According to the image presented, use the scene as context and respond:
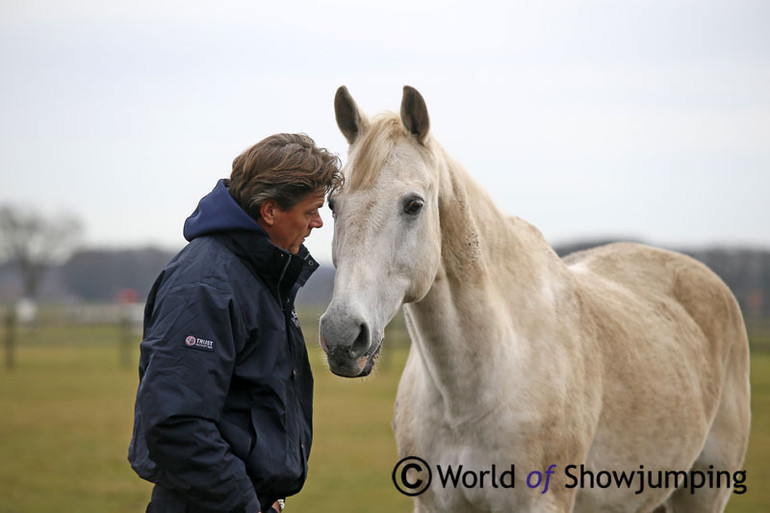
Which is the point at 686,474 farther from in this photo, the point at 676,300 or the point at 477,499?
the point at 477,499

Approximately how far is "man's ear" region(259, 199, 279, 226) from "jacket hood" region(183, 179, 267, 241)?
5 cm

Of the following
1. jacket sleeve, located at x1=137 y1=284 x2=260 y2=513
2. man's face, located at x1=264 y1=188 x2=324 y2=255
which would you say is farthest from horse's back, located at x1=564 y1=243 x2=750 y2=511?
jacket sleeve, located at x1=137 y1=284 x2=260 y2=513

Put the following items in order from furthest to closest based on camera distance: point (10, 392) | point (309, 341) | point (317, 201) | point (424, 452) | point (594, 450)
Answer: point (309, 341)
point (10, 392)
point (594, 450)
point (424, 452)
point (317, 201)

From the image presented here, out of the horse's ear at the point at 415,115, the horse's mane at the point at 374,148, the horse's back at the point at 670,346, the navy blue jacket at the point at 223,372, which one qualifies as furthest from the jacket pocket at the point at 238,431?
the horse's back at the point at 670,346

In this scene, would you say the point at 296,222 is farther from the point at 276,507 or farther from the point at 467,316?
the point at 467,316

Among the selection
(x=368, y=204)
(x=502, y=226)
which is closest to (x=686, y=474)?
(x=502, y=226)

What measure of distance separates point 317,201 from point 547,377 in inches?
60.2

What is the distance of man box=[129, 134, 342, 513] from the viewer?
195 cm

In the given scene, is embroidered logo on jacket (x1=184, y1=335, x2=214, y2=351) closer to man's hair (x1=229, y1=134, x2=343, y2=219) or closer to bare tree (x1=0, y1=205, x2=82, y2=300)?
man's hair (x1=229, y1=134, x2=343, y2=219)

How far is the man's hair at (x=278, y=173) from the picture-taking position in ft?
7.34

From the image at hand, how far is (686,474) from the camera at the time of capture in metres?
4.53

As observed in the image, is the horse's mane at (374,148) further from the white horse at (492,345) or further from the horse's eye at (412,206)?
the horse's eye at (412,206)

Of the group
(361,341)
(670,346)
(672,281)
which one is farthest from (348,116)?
(672,281)

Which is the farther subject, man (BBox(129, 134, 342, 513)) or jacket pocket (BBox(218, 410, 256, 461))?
jacket pocket (BBox(218, 410, 256, 461))
